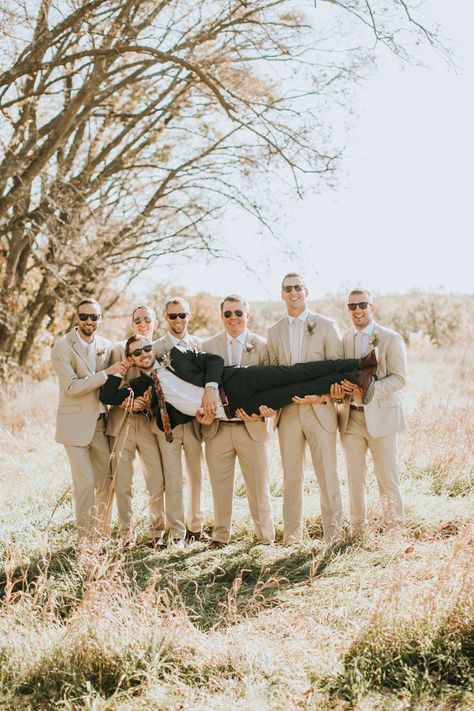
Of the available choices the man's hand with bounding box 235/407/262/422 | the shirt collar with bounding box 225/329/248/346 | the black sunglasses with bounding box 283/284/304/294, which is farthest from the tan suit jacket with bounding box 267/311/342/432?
the man's hand with bounding box 235/407/262/422

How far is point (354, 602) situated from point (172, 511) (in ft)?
7.94

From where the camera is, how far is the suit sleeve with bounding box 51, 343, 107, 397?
20.2ft

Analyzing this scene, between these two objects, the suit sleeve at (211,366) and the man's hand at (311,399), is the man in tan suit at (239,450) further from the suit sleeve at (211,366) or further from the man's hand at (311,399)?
the man's hand at (311,399)

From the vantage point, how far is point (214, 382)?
20.4 ft

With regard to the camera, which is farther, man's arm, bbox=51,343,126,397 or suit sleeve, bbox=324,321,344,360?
suit sleeve, bbox=324,321,344,360

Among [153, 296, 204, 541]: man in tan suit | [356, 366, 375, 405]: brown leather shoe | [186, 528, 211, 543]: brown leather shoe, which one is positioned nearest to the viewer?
[356, 366, 375, 405]: brown leather shoe

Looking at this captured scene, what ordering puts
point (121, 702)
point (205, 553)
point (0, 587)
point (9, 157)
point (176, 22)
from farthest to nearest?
point (176, 22)
point (9, 157)
point (205, 553)
point (0, 587)
point (121, 702)

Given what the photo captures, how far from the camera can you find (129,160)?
16.1m

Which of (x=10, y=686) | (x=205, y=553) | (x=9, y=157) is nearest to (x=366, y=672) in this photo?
(x=10, y=686)

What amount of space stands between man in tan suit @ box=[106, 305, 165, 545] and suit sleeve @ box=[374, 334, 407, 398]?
87.2 inches

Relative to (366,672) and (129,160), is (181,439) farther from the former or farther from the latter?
(129,160)

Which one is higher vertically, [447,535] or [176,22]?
[176,22]

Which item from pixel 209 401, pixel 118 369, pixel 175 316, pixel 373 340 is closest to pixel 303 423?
pixel 209 401

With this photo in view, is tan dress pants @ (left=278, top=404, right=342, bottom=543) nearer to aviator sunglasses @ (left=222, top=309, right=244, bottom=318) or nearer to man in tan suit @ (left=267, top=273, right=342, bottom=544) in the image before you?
man in tan suit @ (left=267, top=273, right=342, bottom=544)
